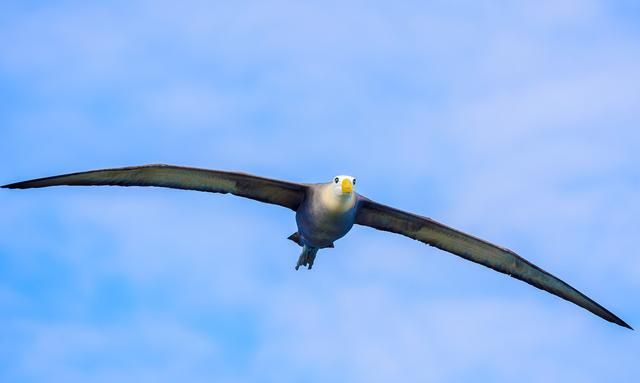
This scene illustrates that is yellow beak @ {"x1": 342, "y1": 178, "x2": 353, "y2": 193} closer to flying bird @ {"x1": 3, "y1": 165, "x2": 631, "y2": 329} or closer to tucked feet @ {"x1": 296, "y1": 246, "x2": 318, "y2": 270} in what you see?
flying bird @ {"x1": 3, "y1": 165, "x2": 631, "y2": 329}

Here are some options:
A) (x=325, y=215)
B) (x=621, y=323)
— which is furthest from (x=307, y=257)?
(x=621, y=323)

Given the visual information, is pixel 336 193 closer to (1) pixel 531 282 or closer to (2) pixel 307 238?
(2) pixel 307 238

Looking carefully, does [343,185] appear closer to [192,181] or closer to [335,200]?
[335,200]

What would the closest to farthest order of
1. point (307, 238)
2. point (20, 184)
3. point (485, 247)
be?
point (20, 184) → point (307, 238) → point (485, 247)

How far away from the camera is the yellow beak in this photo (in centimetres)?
2814

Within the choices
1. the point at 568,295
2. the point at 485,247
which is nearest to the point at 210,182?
the point at 485,247

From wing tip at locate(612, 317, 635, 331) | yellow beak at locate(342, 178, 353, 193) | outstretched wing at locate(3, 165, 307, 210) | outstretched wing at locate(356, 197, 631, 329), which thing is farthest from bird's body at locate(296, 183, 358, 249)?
wing tip at locate(612, 317, 635, 331)

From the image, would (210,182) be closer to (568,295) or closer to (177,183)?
(177,183)

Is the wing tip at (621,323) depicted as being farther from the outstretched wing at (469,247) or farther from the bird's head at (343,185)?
the bird's head at (343,185)

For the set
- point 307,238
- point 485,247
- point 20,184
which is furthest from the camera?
point 485,247

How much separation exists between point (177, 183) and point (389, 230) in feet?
17.8

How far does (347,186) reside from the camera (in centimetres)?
2816

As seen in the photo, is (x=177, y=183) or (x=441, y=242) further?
(x=441, y=242)

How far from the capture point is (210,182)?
29719mm
